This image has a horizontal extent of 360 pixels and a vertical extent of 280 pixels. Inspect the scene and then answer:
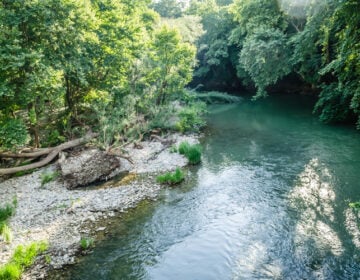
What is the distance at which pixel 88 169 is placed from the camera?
15945 mm

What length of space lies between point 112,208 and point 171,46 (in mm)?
17885

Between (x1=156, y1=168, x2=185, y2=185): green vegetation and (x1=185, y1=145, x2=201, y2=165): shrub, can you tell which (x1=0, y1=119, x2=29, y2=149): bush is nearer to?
(x1=156, y1=168, x2=185, y2=185): green vegetation

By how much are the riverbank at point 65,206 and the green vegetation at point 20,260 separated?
28cm

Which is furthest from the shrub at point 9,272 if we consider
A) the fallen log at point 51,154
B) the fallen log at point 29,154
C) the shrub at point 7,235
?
the fallen log at point 29,154

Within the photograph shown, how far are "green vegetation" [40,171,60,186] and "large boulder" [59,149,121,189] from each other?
46cm

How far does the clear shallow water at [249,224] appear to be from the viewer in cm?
907

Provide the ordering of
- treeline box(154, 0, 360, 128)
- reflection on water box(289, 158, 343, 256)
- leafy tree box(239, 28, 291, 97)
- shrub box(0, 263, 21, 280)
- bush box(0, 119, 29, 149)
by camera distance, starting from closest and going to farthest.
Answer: shrub box(0, 263, 21, 280) < reflection on water box(289, 158, 343, 256) < treeline box(154, 0, 360, 128) < bush box(0, 119, 29, 149) < leafy tree box(239, 28, 291, 97)

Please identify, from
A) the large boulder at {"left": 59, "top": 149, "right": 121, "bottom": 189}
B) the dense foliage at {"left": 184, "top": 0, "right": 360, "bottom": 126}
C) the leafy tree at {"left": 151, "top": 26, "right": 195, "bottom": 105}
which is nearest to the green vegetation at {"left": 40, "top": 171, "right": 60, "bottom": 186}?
the large boulder at {"left": 59, "top": 149, "right": 121, "bottom": 189}

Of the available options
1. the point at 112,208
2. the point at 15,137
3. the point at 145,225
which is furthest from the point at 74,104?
the point at 145,225

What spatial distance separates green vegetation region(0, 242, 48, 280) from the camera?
8.62 m

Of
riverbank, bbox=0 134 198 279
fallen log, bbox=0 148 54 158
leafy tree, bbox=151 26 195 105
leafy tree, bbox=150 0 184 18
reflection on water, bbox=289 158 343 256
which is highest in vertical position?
leafy tree, bbox=150 0 184 18

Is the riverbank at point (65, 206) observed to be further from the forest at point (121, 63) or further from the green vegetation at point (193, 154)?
the forest at point (121, 63)

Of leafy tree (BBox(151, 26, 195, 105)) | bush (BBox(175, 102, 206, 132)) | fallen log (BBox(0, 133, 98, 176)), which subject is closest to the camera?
fallen log (BBox(0, 133, 98, 176))

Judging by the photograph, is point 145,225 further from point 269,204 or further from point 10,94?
point 10,94
